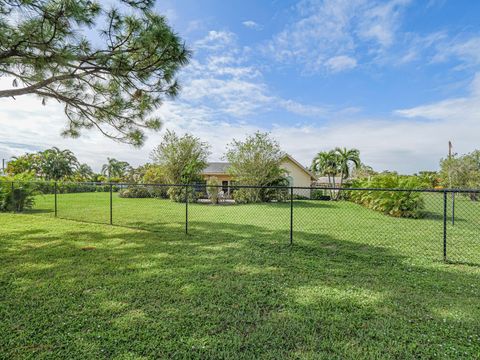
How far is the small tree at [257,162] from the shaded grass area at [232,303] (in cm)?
1107

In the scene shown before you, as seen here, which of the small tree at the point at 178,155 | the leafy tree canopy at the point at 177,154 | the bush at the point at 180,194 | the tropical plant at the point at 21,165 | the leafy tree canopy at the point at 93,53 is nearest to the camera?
the leafy tree canopy at the point at 93,53

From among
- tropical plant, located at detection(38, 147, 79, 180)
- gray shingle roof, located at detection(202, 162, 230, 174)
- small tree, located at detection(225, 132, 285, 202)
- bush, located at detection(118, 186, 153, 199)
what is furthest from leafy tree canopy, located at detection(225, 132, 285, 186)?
tropical plant, located at detection(38, 147, 79, 180)

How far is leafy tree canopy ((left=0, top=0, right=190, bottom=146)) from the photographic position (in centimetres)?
383

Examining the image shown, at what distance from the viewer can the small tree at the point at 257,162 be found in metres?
16.5

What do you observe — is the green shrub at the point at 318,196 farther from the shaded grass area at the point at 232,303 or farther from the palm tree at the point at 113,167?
the palm tree at the point at 113,167

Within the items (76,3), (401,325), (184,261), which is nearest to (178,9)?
(76,3)

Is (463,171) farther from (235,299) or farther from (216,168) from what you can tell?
(235,299)

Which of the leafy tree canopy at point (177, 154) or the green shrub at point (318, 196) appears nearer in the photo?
the leafy tree canopy at point (177, 154)

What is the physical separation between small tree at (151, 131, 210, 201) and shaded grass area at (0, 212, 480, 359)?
12.4m

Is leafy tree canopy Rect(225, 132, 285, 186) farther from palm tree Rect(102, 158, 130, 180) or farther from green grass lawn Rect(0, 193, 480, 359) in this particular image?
palm tree Rect(102, 158, 130, 180)

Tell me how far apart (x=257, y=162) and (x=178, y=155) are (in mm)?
5775

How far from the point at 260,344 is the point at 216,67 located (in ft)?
27.6

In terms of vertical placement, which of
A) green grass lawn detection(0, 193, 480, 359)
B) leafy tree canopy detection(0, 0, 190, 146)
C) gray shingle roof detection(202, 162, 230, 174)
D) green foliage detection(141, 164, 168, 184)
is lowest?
green grass lawn detection(0, 193, 480, 359)

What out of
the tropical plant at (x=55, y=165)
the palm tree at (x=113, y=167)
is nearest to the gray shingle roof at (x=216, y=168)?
the tropical plant at (x=55, y=165)
